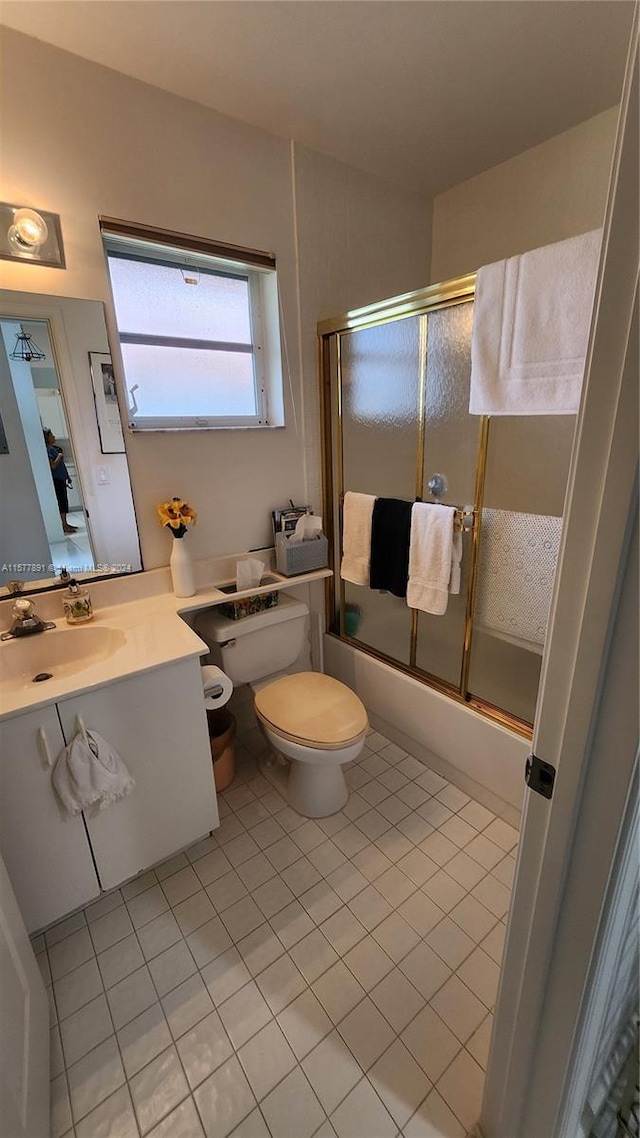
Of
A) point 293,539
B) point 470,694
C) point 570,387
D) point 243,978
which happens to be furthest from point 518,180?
point 243,978

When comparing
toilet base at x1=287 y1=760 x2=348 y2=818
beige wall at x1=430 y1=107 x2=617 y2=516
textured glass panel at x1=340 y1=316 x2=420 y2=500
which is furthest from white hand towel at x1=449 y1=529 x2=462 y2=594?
toilet base at x1=287 y1=760 x2=348 y2=818

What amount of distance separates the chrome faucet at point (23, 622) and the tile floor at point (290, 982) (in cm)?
87

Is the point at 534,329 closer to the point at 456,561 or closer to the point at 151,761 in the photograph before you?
the point at 456,561

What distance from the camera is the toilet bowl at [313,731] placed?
1507 millimetres

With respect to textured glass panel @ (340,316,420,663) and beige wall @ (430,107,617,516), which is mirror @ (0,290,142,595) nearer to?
textured glass panel @ (340,316,420,663)

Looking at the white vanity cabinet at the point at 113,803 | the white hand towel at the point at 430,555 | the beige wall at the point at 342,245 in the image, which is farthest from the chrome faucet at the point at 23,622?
the white hand towel at the point at 430,555

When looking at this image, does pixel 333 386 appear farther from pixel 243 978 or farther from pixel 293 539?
pixel 243 978

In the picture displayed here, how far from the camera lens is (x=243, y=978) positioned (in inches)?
47.0

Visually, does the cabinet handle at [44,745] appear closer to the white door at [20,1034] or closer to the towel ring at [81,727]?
the towel ring at [81,727]

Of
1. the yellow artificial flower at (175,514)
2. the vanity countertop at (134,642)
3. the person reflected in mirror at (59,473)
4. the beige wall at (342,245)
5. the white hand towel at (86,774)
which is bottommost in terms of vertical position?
the white hand towel at (86,774)

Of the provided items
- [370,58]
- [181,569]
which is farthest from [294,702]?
[370,58]

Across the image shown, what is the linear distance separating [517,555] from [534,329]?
660mm

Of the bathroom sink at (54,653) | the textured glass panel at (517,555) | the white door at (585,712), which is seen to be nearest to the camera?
the white door at (585,712)

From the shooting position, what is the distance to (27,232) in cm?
124
